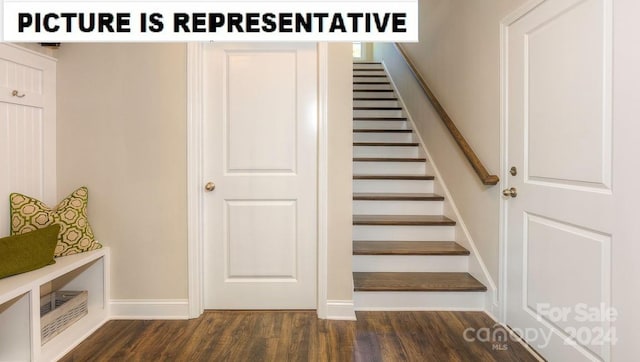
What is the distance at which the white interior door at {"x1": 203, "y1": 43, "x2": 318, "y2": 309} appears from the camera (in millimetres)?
2416

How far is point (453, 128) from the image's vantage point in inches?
113

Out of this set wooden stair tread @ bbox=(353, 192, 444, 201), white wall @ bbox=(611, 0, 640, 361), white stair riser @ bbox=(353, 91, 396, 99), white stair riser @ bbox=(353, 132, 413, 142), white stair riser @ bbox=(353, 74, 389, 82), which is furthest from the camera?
white stair riser @ bbox=(353, 74, 389, 82)

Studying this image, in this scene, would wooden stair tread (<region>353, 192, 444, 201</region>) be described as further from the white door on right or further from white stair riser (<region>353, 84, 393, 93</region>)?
white stair riser (<region>353, 84, 393, 93</region>)

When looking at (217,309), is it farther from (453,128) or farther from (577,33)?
(577,33)

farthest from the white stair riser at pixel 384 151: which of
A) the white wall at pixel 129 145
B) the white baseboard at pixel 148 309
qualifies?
the white baseboard at pixel 148 309

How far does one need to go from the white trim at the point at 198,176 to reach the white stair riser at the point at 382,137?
67.0 inches

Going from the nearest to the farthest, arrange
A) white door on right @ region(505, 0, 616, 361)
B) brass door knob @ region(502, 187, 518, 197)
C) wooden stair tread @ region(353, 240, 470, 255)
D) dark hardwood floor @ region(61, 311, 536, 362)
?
white door on right @ region(505, 0, 616, 361)
dark hardwood floor @ region(61, 311, 536, 362)
brass door knob @ region(502, 187, 518, 197)
wooden stair tread @ region(353, 240, 470, 255)

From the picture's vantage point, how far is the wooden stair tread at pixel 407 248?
2633 millimetres

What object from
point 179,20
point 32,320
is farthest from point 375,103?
point 32,320

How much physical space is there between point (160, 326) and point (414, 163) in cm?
257

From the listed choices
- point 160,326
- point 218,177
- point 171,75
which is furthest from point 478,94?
point 160,326

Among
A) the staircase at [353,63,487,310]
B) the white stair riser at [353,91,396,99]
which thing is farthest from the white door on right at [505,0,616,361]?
the white stair riser at [353,91,396,99]

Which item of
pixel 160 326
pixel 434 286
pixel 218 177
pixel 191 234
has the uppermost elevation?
pixel 218 177

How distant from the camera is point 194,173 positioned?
92.4 inches
